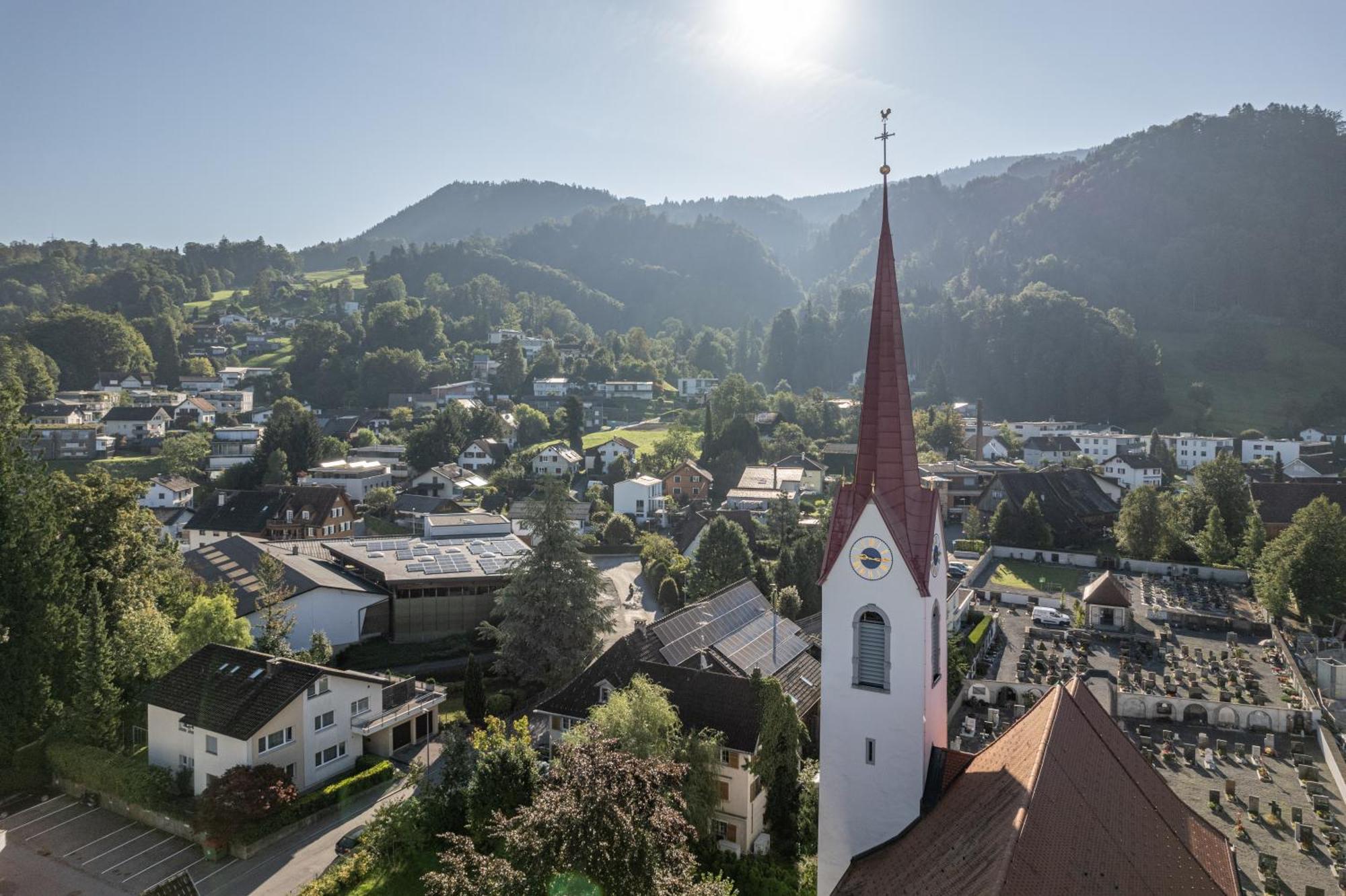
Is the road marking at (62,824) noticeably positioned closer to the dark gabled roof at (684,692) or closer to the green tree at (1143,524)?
the dark gabled roof at (684,692)

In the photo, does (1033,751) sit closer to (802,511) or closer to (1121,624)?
(1121,624)

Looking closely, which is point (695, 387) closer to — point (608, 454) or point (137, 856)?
point (608, 454)

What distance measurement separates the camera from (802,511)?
209 ft

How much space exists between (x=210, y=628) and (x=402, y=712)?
7.79 metres

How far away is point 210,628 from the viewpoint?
2927 centimetres

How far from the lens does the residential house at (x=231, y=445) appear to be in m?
79.2

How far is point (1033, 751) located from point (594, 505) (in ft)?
188

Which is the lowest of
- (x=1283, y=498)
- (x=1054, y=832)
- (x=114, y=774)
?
(x=114, y=774)

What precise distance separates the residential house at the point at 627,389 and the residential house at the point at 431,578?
76.7 meters

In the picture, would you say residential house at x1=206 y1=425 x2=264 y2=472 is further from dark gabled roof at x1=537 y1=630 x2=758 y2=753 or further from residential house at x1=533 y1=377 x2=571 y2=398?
dark gabled roof at x1=537 y1=630 x2=758 y2=753

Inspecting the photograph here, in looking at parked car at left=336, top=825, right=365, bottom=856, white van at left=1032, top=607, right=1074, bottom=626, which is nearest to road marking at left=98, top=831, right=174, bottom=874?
parked car at left=336, top=825, right=365, bottom=856

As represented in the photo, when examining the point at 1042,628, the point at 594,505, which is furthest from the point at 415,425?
the point at 1042,628

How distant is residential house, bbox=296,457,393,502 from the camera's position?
7081cm

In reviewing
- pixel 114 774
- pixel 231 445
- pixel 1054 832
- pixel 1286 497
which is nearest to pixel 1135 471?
pixel 1286 497
